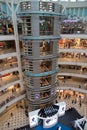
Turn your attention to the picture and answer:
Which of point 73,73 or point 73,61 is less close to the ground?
point 73,61

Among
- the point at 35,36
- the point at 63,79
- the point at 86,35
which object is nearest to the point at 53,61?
the point at 35,36

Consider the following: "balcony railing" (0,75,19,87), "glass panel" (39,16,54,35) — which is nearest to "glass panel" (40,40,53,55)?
"glass panel" (39,16,54,35)

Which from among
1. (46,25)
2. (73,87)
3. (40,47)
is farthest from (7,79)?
(73,87)

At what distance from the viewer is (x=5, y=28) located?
25469mm

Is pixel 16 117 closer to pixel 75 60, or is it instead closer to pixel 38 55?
pixel 38 55

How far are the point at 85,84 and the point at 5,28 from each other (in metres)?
19.7

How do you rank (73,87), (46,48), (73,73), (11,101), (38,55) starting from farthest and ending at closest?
(73,87) → (73,73) → (11,101) → (46,48) → (38,55)

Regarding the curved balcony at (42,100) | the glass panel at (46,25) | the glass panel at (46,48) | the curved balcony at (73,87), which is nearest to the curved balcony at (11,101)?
the curved balcony at (42,100)

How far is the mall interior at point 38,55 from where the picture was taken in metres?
20.7

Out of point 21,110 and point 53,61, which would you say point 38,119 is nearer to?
point 21,110

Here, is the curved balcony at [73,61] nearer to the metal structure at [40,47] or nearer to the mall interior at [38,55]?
the mall interior at [38,55]

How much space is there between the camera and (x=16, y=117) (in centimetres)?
2688

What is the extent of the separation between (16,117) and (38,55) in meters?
13.1

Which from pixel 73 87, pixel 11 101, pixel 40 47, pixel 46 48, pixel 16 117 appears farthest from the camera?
pixel 73 87
